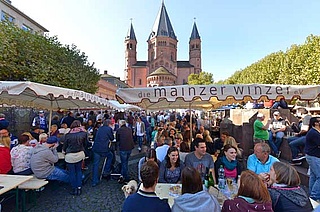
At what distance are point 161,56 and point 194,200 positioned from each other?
7584 centimetres

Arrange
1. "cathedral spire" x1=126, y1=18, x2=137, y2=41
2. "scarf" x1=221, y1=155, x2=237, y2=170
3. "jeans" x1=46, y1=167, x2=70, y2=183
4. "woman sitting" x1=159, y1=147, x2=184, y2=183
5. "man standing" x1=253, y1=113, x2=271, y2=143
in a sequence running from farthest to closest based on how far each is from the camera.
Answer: "cathedral spire" x1=126, y1=18, x2=137, y2=41, "man standing" x1=253, y1=113, x2=271, y2=143, "jeans" x1=46, y1=167, x2=70, y2=183, "scarf" x1=221, y1=155, x2=237, y2=170, "woman sitting" x1=159, y1=147, x2=184, y2=183

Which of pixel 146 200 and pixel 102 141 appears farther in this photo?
pixel 102 141

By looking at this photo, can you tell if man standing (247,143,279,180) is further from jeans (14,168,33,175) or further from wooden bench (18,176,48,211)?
jeans (14,168,33,175)

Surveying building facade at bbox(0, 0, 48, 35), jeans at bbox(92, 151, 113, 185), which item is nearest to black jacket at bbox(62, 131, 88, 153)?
jeans at bbox(92, 151, 113, 185)

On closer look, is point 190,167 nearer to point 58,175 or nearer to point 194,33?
point 58,175

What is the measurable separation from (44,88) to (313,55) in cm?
2404

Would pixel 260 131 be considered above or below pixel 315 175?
above

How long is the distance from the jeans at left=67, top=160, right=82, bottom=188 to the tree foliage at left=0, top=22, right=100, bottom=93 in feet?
38.7

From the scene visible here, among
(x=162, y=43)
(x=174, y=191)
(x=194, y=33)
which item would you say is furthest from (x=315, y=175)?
(x=194, y=33)

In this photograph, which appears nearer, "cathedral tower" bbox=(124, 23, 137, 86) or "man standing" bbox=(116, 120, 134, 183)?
"man standing" bbox=(116, 120, 134, 183)

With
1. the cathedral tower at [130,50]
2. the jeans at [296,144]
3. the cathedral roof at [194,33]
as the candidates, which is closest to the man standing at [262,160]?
the jeans at [296,144]

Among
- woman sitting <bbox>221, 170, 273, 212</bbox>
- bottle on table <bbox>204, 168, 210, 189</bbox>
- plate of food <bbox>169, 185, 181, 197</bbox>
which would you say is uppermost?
woman sitting <bbox>221, 170, 273, 212</bbox>

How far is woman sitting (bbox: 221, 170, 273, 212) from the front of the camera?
2.08 metres

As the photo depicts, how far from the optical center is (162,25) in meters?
76.4
